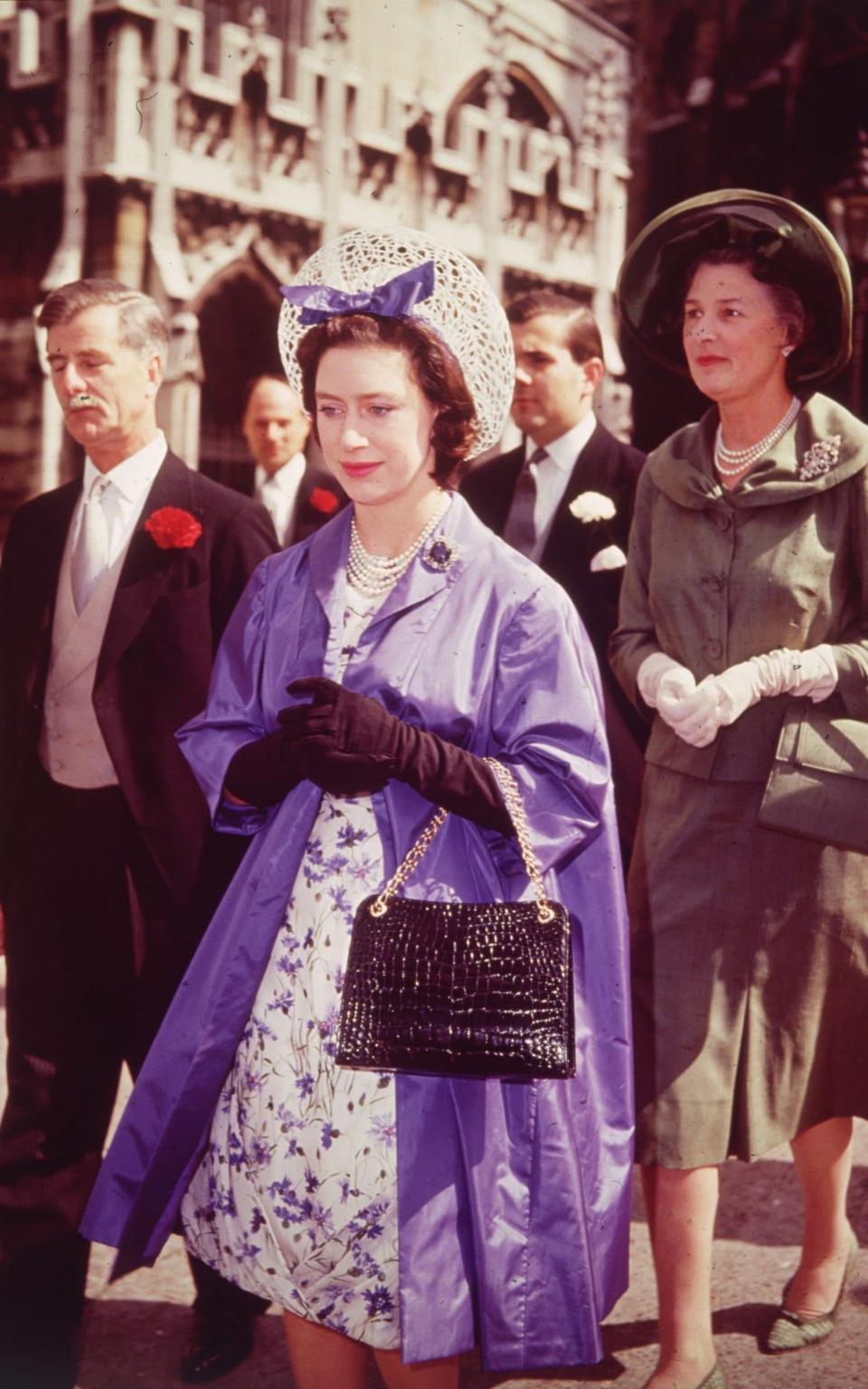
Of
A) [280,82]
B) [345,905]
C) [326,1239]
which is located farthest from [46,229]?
[326,1239]

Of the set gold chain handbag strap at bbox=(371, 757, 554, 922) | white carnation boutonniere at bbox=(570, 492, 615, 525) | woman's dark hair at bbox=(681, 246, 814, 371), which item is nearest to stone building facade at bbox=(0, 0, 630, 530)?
white carnation boutonniere at bbox=(570, 492, 615, 525)

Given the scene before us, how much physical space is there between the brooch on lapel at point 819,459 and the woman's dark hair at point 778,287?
17cm

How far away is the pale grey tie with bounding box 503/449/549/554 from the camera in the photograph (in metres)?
3.68

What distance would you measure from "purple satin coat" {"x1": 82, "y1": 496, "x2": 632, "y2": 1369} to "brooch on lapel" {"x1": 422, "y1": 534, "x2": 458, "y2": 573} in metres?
0.01

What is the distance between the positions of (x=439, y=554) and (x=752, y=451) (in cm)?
77

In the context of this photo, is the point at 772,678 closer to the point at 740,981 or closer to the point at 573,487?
the point at 740,981

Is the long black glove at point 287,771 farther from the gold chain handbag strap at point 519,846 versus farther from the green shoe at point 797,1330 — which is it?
the green shoe at point 797,1330

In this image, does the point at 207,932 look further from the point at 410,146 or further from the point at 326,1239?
the point at 410,146

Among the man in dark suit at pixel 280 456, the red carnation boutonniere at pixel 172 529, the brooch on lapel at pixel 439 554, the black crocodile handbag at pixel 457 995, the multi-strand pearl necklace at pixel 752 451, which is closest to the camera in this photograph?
the black crocodile handbag at pixel 457 995

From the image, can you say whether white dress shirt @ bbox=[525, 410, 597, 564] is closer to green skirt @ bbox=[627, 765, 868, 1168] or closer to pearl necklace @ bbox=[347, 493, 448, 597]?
green skirt @ bbox=[627, 765, 868, 1168]

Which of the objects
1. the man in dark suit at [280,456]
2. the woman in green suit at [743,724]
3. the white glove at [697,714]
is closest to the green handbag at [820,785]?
the woman in green suit at [743,724]

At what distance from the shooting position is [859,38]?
4164mm

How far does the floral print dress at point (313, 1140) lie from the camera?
6.63 ft

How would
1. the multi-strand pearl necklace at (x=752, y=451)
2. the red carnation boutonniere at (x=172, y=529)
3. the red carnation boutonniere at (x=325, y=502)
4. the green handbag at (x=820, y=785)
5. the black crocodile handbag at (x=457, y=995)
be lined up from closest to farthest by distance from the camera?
the black crocodile handbag at (x=457, y=995)
the green handbag at (x=820, y=785)
the multi-strand pearl necklace at (x=752, y=451)
the red carnation boutonniere at (x=172, y=529)
the red carnation boutonniere at (x=325, y=502)
